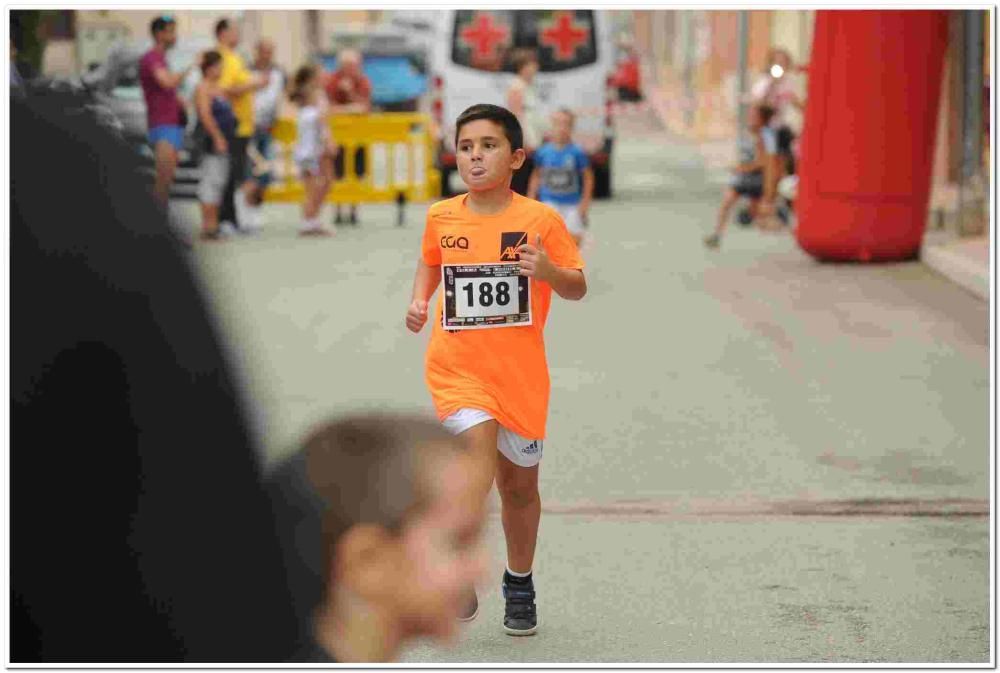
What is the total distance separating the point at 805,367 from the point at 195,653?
27.3 ft

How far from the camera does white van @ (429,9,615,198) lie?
21.6 m

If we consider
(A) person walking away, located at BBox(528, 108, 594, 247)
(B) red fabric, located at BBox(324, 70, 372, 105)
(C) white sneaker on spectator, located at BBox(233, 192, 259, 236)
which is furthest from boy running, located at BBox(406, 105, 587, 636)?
(B) red fabric, located at BBox(324, 70, 372, 105)

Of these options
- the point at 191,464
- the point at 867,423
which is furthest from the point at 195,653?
the point at 867,423

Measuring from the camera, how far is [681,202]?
21766 millimetres

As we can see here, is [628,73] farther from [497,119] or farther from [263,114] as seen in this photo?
[497,119]

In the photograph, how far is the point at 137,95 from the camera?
540 centimetres

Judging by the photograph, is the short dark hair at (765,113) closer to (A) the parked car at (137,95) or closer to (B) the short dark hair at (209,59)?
(B) the short dark hair at (209,59)

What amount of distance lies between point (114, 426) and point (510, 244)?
123 inches

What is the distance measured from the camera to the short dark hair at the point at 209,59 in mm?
16234

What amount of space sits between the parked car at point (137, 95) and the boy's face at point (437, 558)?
0.35 m

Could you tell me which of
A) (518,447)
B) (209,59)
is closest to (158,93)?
(209,59)

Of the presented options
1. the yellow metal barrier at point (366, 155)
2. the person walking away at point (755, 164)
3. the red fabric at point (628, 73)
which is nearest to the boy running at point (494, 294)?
the person walking away at point (755, 164)

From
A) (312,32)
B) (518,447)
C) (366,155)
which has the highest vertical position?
(518,447)

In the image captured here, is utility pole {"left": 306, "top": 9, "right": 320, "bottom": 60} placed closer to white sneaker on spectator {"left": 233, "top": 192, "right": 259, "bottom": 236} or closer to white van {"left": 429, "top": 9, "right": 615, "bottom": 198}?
white van {"left": 429, "top": 9, "right": 615, "bottom": 198}
